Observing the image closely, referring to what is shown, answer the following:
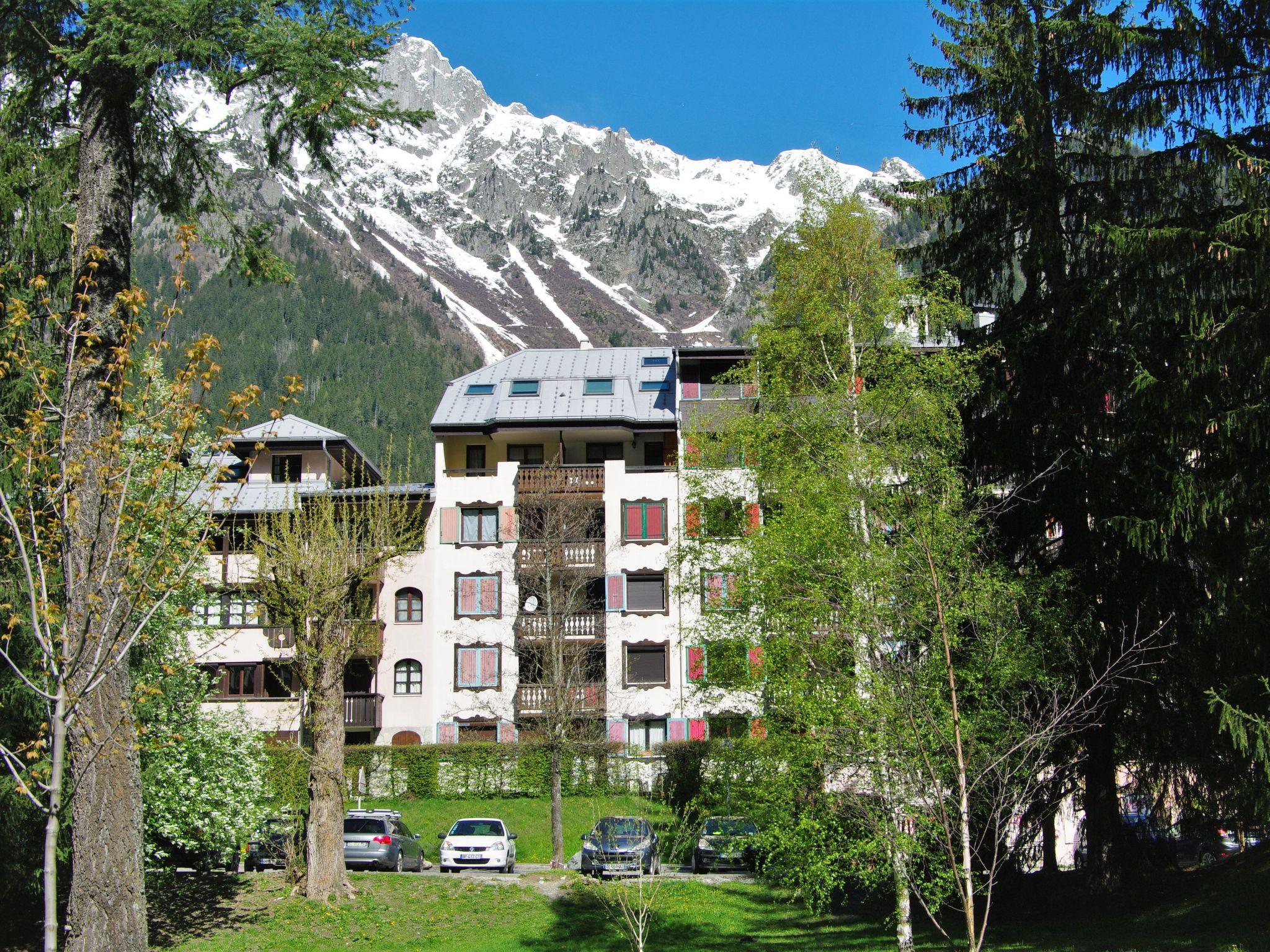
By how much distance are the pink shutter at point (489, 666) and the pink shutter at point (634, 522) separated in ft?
22.5

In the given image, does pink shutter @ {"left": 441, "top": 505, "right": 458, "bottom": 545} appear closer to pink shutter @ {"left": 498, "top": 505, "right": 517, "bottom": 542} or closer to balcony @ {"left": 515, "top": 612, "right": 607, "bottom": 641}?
pink shutter @ {"left": 498, "top": 505, "right": 517, "bottom": 542}

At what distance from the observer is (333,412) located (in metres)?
159

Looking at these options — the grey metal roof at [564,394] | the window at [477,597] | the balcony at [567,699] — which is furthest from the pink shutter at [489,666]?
the grey metal roof at [564,394]

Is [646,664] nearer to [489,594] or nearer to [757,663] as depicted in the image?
[489,594]

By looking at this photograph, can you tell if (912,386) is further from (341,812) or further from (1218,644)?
(341,812)

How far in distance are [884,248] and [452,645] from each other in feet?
90.1

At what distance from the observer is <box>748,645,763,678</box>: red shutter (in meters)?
19.2

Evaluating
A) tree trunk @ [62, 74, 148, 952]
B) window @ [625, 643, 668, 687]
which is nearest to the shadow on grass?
tree trunk @ [62, 74, 148, 952]

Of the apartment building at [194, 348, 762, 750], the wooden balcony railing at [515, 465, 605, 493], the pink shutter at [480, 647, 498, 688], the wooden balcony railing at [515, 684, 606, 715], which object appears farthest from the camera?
the wooden balcony railing at [515, 465, 605, 493]

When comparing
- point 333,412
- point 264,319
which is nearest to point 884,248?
point 333,412

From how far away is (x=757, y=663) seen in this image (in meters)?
20.2

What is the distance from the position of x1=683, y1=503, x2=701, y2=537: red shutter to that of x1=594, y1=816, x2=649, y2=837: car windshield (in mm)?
5200

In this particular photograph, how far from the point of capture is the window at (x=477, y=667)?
44312 mm

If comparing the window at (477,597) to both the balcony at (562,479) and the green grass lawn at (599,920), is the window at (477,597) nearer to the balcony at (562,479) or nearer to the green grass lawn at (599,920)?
the balcony at (562,479)
